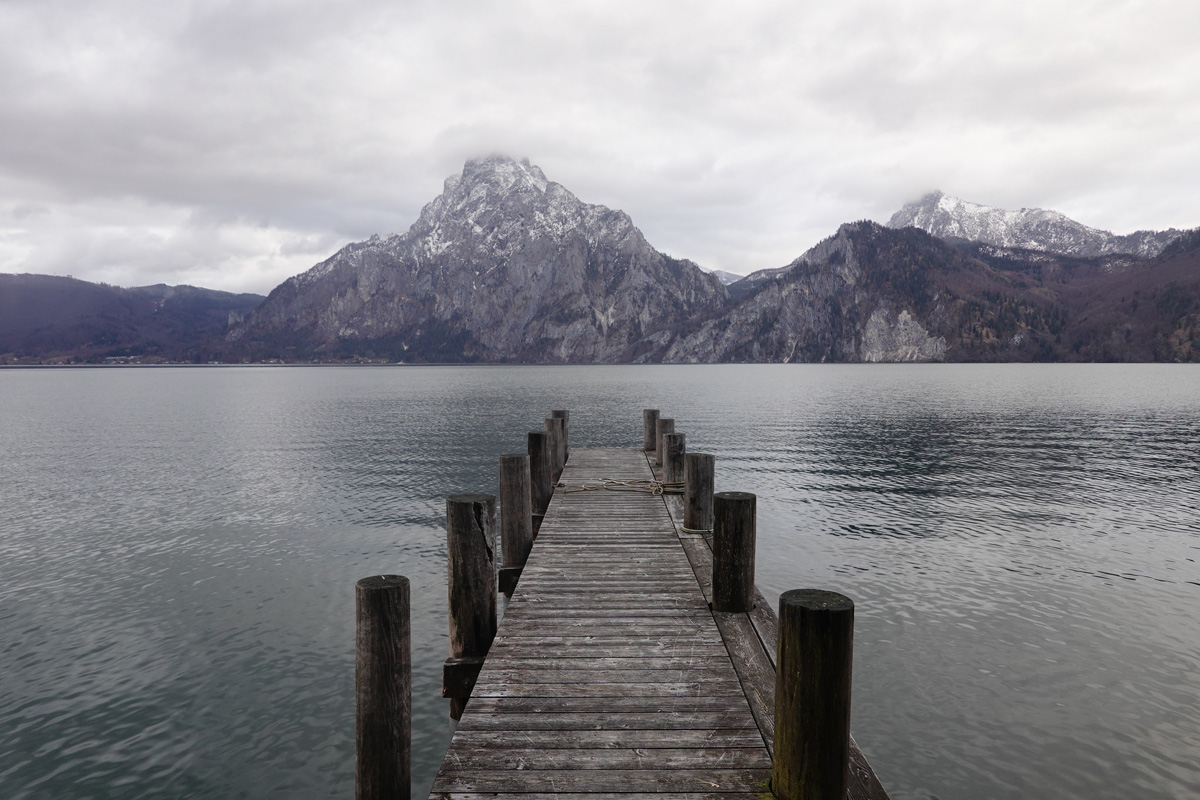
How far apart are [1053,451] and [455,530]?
39.0m

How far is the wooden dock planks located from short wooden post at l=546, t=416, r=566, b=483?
8095mm

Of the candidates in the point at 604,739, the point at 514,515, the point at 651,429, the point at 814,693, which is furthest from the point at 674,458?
the point at 814,693

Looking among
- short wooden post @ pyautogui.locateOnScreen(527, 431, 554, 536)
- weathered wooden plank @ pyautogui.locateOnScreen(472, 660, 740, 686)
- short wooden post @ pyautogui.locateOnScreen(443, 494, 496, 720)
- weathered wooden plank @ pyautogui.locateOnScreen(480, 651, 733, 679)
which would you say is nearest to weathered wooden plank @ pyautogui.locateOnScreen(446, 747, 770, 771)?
weathered wooden plank @ pyautogui.locateOnScreen(472, 660, 740, 686)

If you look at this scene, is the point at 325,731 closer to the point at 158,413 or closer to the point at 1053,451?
the point at 1053,451

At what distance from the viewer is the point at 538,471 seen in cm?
1383

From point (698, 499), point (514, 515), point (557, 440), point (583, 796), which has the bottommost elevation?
point (583, 796)

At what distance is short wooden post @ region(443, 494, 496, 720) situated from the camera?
7270 mm

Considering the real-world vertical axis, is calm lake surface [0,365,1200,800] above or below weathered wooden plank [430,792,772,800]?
below

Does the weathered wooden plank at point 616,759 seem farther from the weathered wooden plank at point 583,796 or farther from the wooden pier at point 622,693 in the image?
the weathered wooden plank at point 583,796

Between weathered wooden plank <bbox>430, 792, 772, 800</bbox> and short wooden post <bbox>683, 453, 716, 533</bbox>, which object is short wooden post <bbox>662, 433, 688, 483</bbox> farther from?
weathered wooden plank <bbox>430, 792, 772, 800</bbox>

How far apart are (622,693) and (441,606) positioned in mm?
8594

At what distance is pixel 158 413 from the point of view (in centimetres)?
6431

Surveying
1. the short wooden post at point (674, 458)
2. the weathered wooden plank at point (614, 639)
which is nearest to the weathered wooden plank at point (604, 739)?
the weathered wooden plank at point (614, 639)

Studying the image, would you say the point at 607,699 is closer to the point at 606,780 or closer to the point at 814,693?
the point at 606,780
